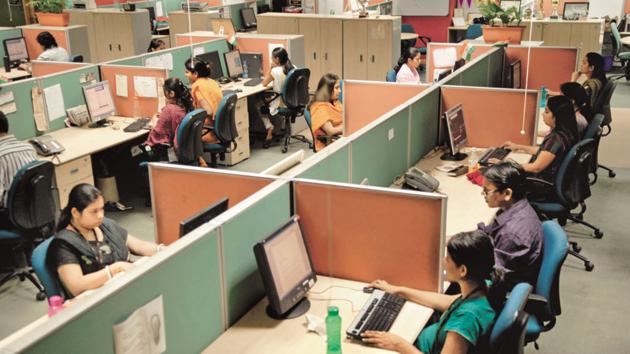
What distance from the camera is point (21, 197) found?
4.01m

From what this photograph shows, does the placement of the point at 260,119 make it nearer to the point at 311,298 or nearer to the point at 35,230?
the point at 35,230

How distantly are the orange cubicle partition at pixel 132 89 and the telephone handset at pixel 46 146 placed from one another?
1.03 m

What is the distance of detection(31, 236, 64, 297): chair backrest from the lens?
9.22 feet

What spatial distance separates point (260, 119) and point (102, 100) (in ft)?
6.63

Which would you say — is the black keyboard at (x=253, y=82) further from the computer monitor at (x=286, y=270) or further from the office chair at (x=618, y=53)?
the office chair at (x=618, y=53)

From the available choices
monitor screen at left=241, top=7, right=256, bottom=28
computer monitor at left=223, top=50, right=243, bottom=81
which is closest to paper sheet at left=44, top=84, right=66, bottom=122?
computer monitor at left=223, top=50, right=243, bottom=81

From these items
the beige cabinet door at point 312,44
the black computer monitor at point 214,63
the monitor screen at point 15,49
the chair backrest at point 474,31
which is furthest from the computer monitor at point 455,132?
the chair backrest at point 474,31

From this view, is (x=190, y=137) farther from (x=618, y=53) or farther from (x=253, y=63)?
(x=618, y=53)

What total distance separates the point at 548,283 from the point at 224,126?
3.55 meters

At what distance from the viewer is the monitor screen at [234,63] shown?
301 inches

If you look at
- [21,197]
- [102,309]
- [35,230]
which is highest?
[102,309]

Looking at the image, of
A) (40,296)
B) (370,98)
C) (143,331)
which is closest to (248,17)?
(370,98)

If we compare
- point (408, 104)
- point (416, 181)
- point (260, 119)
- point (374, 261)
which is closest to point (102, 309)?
point (374, 261)

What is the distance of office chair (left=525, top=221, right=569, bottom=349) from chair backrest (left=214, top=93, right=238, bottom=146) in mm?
3357
